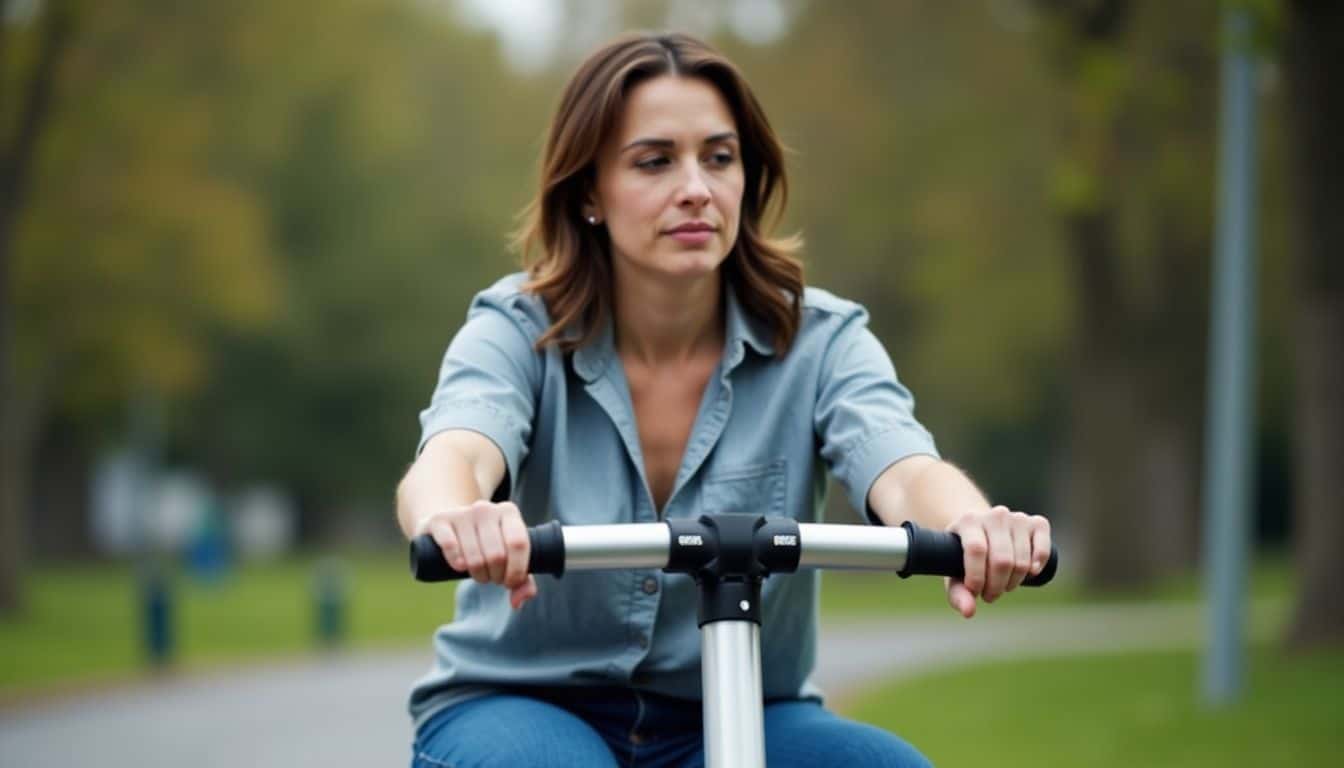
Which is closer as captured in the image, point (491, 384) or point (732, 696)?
point (732, 696)

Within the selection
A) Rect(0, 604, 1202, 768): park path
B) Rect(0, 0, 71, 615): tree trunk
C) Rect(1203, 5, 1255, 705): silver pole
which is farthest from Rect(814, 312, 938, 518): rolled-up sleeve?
Rect(0, 0, 71, 615): tree trunk

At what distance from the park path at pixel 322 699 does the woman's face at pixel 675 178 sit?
24.2 feet

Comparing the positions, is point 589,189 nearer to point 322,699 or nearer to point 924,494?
point 924,494

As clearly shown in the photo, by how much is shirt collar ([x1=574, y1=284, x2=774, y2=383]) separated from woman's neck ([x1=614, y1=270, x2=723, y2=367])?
32mm

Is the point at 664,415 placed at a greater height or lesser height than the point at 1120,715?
greater

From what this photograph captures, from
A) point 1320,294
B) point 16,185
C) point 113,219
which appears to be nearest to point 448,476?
point 1320,294

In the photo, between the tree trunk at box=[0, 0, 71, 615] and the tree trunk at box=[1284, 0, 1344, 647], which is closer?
the tree trunk at box=[1284, 0, 1344, 647]

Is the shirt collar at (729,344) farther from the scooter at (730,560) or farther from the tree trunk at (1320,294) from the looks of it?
the tree trunk at (1320,294)

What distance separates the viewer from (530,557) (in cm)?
220

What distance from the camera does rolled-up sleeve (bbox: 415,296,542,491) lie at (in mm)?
2717

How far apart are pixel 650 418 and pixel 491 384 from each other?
→ 0.31 m

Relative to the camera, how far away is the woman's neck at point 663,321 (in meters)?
3.06

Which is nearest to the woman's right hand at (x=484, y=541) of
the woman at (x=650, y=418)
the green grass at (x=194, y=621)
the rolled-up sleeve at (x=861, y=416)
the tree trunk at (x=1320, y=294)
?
the woman at (x=650, y=418)

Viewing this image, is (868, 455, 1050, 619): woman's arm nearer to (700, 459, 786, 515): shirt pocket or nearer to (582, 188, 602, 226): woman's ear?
(700, 459, 786, 515): shirt pocket
